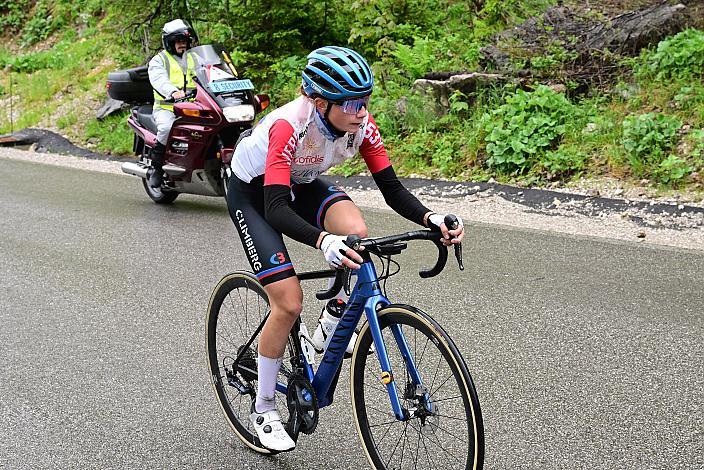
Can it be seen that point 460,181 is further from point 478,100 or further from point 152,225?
point 152,225

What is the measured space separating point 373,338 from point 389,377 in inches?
6.6

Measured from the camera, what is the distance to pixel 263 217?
4.35 m

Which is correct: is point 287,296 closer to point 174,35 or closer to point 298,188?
point 298,188

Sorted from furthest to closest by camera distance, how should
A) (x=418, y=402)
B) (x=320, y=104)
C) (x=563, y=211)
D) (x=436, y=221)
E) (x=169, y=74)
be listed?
(x=169, y=74), (x=563, y=211), (x=320, y=104), (x=436, y=221), (x=418, y=402)

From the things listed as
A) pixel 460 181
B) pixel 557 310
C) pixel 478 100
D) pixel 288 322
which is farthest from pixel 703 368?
pixel 478 100

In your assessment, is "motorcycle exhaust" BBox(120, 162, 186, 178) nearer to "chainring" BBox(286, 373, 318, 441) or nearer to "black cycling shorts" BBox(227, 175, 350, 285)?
"black cycling shorts" BBox(227, 175, 350, 285)

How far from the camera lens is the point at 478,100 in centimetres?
1283

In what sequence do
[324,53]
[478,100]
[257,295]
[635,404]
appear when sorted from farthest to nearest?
1. [478,100]
2. [635,404]
3. [257,295]
4. [324,53]

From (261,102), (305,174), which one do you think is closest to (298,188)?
(305,174)

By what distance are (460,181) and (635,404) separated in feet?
21.4

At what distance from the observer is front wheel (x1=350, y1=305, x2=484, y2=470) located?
135 inches

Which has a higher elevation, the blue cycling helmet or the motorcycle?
the blue cycling helmet

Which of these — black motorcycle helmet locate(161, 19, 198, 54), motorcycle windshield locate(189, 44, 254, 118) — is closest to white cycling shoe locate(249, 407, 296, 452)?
motorcycle windshield locate(189, 44, 254, 118)

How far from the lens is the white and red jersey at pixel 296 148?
4.09 meters
